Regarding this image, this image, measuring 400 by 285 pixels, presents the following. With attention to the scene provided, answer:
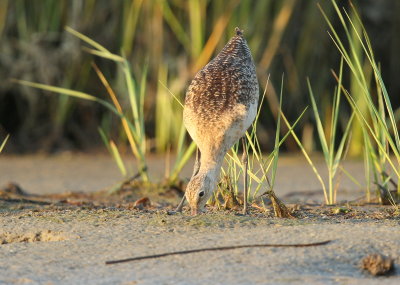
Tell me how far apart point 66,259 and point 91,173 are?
4.25 meters

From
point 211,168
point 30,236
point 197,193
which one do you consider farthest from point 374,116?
point 30,236

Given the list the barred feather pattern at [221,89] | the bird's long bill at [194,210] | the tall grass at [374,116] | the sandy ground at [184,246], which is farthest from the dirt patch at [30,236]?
the tall grass at [374,116]

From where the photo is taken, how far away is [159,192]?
6258mm

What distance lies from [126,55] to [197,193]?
14.9ft

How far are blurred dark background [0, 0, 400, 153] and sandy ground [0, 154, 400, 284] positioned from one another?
379 centimetres

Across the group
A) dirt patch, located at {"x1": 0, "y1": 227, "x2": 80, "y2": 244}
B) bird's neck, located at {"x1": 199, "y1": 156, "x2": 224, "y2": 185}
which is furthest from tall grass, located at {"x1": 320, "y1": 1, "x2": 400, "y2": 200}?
dirt patch, located at {"x1": 0, "y1": 227, "x2": 80, "y2": 244}

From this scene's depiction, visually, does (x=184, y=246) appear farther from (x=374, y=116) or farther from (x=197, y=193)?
(x=374, y=116)

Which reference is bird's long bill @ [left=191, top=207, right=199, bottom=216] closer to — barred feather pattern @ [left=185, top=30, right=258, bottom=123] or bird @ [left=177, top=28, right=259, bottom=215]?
bird @ [left=177, top=28, right=259, bottom=215]

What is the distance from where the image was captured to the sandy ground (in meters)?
3.62

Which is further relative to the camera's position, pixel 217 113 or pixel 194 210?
pixel 217 113

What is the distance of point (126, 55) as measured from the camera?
29.2ft

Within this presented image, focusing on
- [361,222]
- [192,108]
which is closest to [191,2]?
[192,108]

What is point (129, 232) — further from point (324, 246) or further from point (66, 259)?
point (324, 246)

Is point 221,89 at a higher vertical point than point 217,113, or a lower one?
higher
